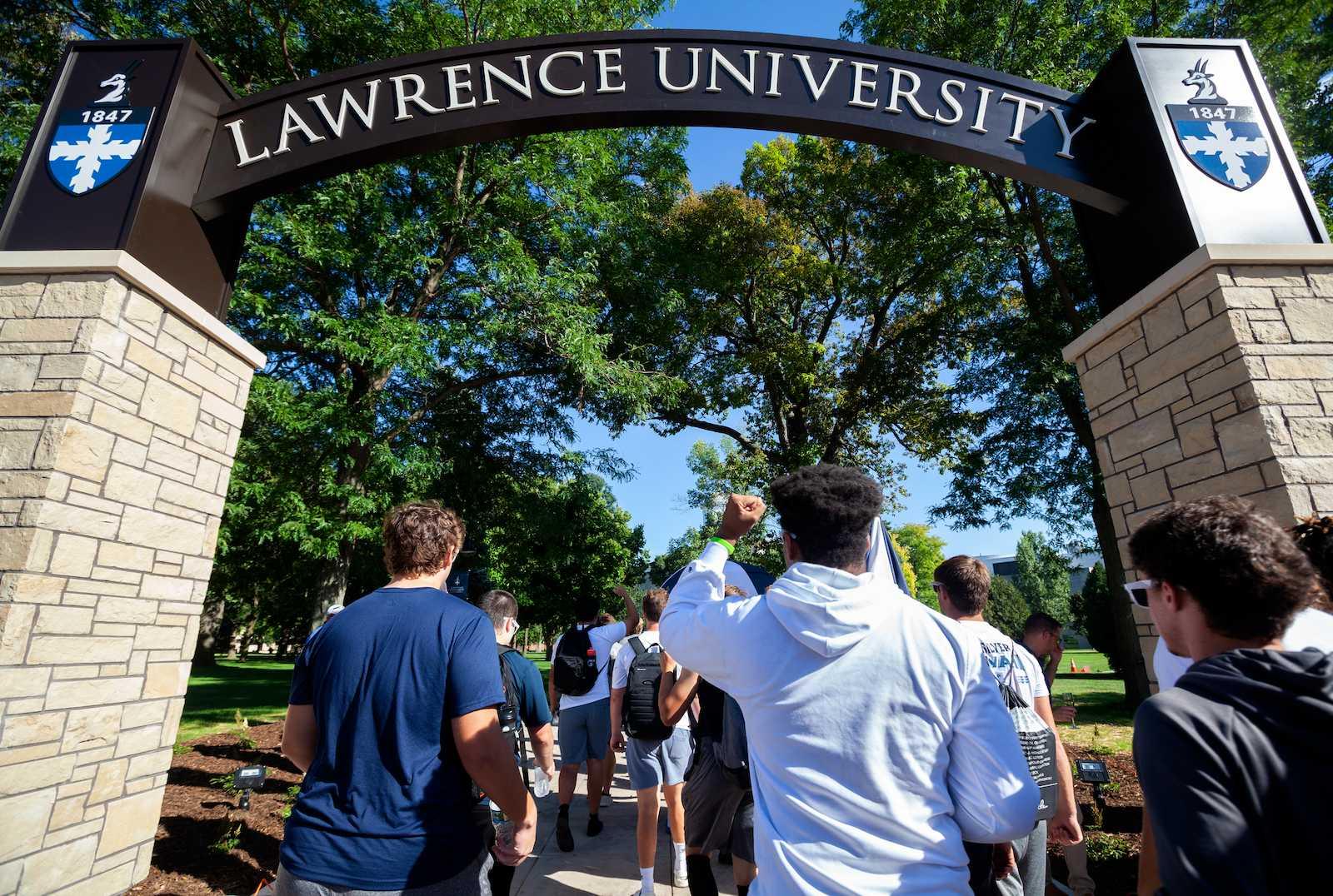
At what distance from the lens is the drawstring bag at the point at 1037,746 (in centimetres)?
256

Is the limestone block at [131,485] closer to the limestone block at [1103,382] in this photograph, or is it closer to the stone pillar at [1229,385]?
the stone pillar at [1229,385]

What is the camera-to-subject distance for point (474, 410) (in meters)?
14.2

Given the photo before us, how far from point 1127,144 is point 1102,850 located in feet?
16.1

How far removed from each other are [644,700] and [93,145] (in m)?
5.05

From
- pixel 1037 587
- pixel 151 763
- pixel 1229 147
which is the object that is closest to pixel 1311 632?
pixel 1229 147

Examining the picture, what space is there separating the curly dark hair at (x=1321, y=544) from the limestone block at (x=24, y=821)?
519 cm

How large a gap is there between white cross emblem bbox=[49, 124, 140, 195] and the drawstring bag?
5760 millimetres

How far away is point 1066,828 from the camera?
10.2 feet

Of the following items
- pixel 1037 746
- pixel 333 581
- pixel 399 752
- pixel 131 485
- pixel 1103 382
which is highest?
pixel 1103 382

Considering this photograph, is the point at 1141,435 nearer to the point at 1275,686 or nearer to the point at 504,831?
the point at 1275,686

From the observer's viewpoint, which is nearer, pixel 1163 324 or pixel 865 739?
pixel 865 739

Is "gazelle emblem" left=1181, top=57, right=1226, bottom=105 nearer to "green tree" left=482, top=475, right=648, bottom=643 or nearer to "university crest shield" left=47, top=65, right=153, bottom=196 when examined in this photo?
"green tree" left=482, top=475, right=648, bottom=643

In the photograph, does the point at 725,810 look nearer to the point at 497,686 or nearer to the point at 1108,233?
the point at 497,686

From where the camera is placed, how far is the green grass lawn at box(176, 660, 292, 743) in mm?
9713
